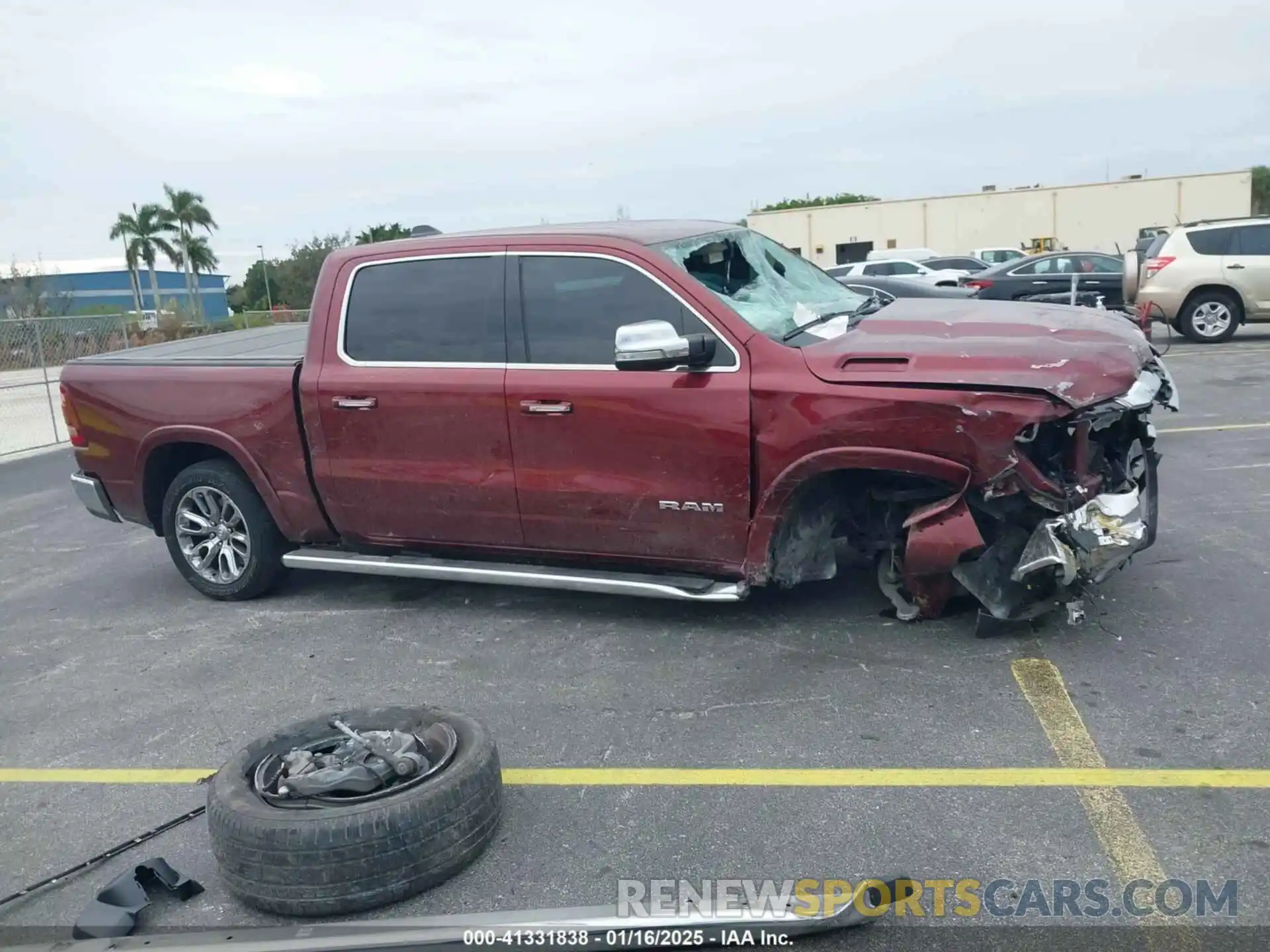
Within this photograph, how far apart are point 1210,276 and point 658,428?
13.0m

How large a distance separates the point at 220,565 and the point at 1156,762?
483 centimetres

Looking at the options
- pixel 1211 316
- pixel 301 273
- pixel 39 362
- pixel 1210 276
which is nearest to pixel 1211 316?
pixel 1211 316

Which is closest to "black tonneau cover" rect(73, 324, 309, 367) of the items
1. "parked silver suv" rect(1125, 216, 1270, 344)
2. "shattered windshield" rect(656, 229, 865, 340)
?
"shattered windshield" rect(656, 229, 865, 340)

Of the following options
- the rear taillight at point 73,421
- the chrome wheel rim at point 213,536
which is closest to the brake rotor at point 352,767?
the chrome wheel rim at point 213,536

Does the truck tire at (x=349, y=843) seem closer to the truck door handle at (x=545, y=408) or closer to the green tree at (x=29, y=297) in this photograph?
the truck door handle at (x=545, y=408)

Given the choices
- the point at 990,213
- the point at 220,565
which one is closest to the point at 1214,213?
the point at 990,213

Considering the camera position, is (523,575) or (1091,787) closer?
(1091,787)

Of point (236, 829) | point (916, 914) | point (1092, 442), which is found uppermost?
point (1092, 442)

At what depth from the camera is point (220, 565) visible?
6230mm

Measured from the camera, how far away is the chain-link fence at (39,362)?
596 inches

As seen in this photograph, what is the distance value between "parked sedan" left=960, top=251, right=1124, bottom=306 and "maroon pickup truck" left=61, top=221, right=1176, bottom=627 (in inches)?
548

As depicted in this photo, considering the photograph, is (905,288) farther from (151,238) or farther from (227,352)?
(151,238)

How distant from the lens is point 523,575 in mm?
5219

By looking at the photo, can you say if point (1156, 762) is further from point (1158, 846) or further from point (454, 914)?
point (454, 914)
